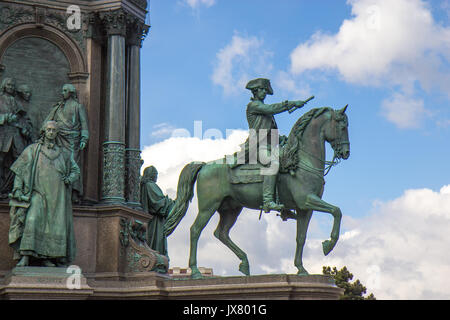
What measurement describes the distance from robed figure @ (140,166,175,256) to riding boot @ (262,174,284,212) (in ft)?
15.0

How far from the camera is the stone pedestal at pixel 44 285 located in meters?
17.6

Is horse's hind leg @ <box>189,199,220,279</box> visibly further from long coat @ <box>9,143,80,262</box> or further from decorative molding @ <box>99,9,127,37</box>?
decorative molding @ <box>99,9,127,37</box>

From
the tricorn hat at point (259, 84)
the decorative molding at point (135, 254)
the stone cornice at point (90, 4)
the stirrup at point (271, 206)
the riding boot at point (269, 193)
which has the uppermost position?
the stone cornice at point (90, 4)

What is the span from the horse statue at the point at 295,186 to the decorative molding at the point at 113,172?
136cm

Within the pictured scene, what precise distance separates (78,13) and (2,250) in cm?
581

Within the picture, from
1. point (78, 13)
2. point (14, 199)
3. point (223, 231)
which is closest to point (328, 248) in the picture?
point (223, 231)

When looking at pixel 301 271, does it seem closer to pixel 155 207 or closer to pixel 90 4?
pixel 155 207

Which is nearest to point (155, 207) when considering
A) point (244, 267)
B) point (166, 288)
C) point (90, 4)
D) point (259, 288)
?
point (244, 267)

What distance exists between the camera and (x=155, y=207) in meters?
22.8

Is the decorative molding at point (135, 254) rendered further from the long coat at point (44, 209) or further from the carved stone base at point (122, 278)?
the long coat at point (44, 209)

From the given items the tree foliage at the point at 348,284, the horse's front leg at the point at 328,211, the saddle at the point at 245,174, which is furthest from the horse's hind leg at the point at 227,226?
the tree foliage at the point at 348,284

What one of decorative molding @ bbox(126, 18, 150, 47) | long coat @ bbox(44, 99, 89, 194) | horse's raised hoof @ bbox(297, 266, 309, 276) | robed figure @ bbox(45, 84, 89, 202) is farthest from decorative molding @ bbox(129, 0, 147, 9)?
horse's raised hoof @ bbox(297, 266, 309, 276)

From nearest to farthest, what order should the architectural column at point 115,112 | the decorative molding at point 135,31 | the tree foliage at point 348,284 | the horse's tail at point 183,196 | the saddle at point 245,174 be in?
the saddle at point 245,174, the horse's tail at point 183,196, the architectural column at point 115,112, the decorative molding at point 135,31, the tree foliage at point 348,284
